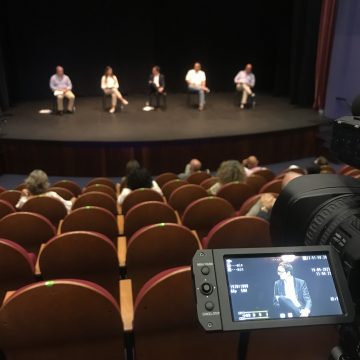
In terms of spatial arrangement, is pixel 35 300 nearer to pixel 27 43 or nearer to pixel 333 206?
pixel 333 206

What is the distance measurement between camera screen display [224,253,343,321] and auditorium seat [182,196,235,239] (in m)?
1.72

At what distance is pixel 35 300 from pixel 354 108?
1.15m

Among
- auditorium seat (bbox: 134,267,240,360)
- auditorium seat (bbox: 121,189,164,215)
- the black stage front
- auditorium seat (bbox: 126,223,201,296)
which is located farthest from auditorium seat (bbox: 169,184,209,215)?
the black stage front

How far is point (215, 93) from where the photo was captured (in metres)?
9.90

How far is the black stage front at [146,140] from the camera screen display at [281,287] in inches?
197

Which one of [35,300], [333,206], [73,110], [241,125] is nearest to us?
[333,206]

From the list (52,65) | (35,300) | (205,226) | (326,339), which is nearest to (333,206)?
(326,339)

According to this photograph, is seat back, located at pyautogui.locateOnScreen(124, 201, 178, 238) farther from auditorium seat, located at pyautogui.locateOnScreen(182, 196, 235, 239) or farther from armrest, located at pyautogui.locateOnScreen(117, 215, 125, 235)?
armrest, located at pyautogui.locateOnScreen(117, 215, 125, 235)

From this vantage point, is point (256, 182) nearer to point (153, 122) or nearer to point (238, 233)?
point (238, 233)

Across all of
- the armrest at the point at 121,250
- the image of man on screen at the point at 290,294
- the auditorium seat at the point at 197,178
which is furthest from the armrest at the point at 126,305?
the auditorium seat at the point at 197,178

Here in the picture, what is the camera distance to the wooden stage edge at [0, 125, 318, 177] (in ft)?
19.1

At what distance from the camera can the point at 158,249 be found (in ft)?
6.49

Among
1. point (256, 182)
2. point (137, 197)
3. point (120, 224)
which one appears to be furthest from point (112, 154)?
point (120, 224)

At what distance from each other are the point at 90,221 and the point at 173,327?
1143mm
